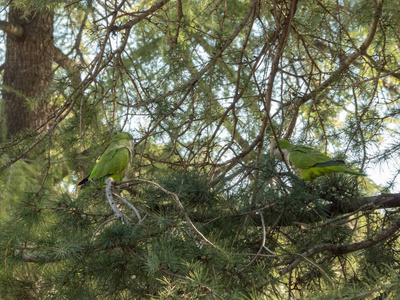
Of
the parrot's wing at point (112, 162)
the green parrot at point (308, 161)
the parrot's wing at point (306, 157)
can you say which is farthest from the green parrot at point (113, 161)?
the parrot's wing at point (306, 157)

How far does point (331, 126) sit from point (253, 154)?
100 cm

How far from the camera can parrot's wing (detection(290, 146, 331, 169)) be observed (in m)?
2.92

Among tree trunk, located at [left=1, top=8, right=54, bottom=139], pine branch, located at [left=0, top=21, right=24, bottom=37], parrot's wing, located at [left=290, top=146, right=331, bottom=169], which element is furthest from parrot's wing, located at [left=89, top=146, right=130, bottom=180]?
pine branch, located at [left=0, top=21, right=24, bottom=37]

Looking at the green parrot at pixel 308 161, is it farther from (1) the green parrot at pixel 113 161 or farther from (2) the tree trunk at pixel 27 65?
(2) the tree trunk at pixel 27 65

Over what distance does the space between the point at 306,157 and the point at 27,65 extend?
14.6ft

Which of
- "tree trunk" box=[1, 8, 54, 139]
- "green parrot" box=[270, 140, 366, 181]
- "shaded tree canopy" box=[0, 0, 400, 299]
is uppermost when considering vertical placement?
"tree trunk" box=[1, 8, 54, 139]

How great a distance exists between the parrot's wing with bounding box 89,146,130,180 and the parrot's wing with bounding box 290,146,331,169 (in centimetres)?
116

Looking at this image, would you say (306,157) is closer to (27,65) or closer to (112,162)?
(112,162)

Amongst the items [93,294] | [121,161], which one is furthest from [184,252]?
[121,161]

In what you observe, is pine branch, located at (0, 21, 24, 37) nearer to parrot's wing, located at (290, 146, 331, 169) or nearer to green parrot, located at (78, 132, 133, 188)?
green parrot, located at (78, 132, 133, 188)

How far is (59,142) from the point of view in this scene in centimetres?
313

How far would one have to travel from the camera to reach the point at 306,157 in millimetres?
2939

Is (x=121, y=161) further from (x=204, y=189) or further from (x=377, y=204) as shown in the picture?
(x=377, y=204)

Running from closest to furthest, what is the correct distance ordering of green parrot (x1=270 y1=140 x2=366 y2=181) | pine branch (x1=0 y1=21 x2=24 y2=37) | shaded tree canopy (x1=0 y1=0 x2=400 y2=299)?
shaded tree canopy (x1=0 y1=0 x2=400 y2=299) → green parrot (x1=270 y1=140 x2=366 y2=181) → pine branch (x1=0 y1=21 x2=24 y2=37)
